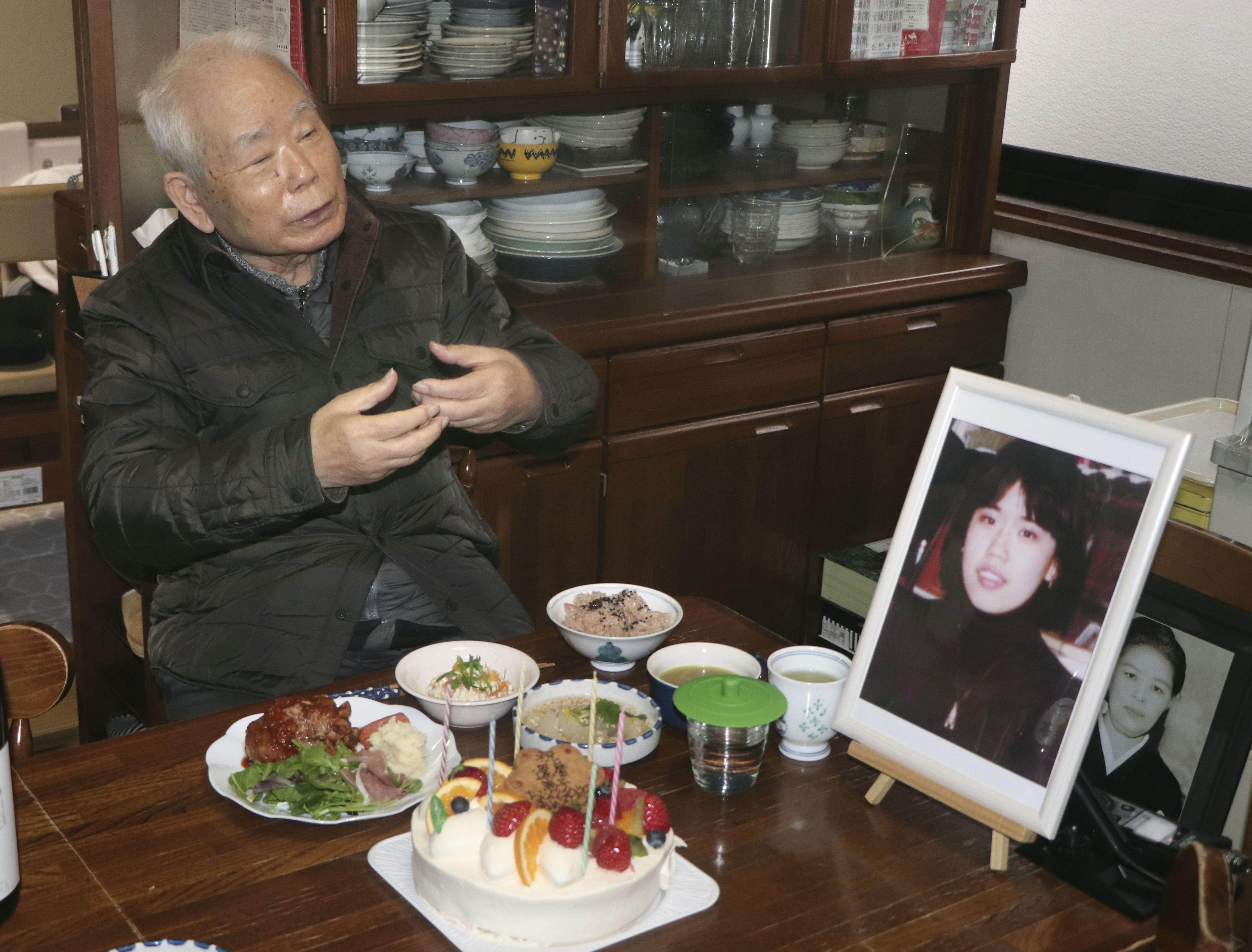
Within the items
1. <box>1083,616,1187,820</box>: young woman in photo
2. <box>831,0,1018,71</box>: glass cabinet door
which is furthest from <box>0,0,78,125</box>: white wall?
<box>1083,616,1187,820</box>: young woman in photo

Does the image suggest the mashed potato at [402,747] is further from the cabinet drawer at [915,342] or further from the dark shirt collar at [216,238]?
the cabinet drawer at [915,342]

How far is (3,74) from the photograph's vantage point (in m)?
5.98

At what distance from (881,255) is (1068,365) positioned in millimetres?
539

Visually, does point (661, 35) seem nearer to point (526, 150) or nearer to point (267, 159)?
point (526, 150)

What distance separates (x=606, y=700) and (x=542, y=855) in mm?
324

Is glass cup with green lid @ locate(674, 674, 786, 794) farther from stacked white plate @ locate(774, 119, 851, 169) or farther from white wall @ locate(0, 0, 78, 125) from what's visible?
white wall @ locate(0, 0, 78, 125)

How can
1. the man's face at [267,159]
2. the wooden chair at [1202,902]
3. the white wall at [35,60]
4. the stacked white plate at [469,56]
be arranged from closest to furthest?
the wooden chair at [1202,902] → the man's face at [267,159] → the stacked white plate at [469,56] → the white wall at [35,60]

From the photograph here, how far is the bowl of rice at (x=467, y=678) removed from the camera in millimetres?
1308

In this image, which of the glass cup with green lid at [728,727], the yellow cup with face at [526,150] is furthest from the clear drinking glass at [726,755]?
the yellow cup with face at [526,150]

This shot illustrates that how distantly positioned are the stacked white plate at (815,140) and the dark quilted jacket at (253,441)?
147 centimetres

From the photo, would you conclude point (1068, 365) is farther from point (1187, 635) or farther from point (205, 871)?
point (205, 871)

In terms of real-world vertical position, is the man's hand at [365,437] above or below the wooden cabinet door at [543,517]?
above

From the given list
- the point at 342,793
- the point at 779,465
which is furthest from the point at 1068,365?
the point at 342,793

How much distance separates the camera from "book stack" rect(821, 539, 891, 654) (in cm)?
300
